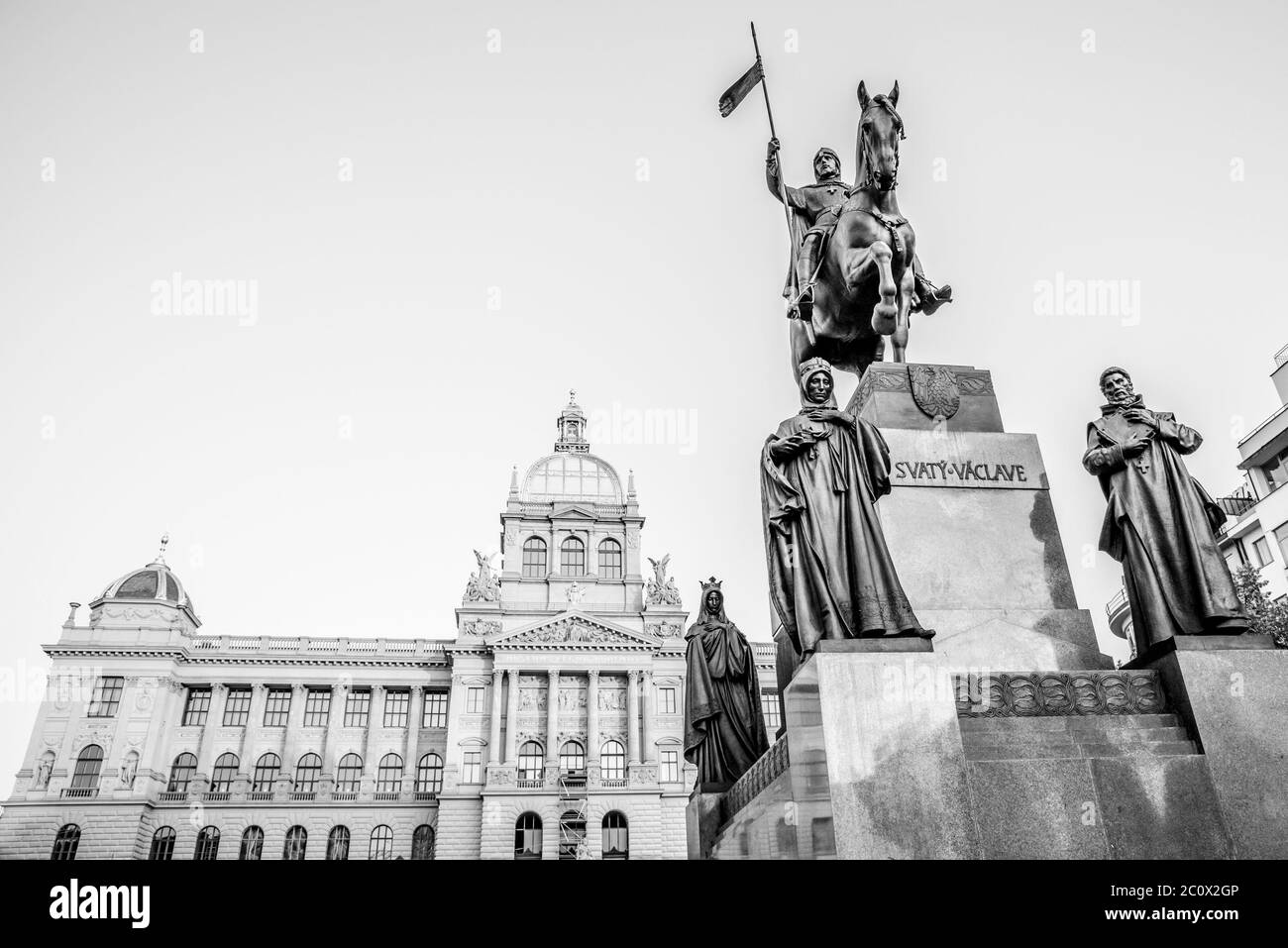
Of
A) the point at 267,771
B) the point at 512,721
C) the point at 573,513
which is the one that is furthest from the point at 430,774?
the point at 573,513

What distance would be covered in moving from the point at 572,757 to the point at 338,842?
53.3 feet

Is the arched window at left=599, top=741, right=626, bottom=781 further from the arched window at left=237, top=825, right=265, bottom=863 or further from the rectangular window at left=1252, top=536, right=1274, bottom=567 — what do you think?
the rectangular window at left=1252, top=536, right=1274, bottom=567

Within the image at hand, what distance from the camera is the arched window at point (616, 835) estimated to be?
54.9 metres

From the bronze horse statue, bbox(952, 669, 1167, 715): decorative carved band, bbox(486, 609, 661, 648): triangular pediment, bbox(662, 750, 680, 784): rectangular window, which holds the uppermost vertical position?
bbox(486, 609, 661, 648): triangular pediment

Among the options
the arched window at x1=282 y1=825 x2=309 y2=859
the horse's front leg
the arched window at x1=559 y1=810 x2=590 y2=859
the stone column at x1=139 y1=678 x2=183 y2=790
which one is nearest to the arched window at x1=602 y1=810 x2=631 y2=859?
the arched window at x1=559 y1=810 x2=590 y2=859

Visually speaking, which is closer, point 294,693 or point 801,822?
point 801,822

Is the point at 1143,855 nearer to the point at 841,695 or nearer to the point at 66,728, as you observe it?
the point at 841,695

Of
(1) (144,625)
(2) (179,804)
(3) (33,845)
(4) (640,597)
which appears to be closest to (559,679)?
(4) (640,597)

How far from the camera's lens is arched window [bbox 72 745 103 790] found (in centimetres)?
5759

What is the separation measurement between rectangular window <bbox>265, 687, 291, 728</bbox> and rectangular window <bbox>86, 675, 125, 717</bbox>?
9431 millimetres

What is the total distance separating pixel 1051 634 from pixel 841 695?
2037 mm

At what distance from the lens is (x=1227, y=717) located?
15.5ft

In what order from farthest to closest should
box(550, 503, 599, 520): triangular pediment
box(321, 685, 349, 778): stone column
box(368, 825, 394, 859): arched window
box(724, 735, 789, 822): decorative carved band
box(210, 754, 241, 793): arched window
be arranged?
box(550, 503, 599, 520): triangular pediment → box(321, 685, 349, 778): stone column → box(210, 754, 241, 793): arched window → box(368, 825, 394, 859): arched window → box(724, 735, 789, 822): decorative carved band

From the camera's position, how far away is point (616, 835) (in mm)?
55625
